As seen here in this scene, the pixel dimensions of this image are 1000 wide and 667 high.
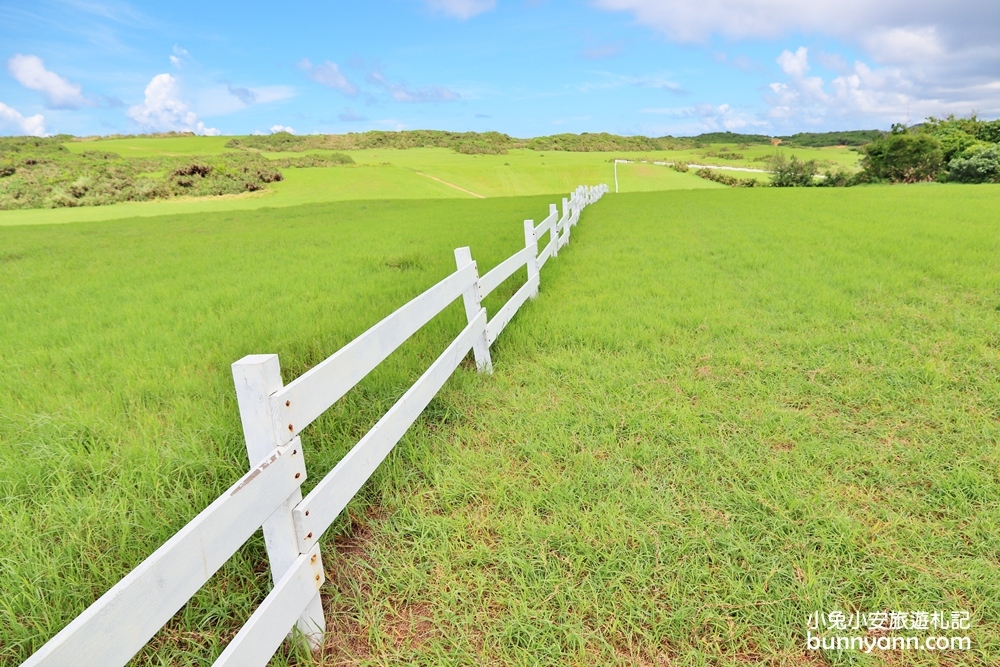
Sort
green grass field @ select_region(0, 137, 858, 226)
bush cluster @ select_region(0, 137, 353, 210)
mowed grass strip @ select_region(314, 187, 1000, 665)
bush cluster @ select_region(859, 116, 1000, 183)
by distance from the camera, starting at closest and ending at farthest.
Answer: mowed grass strip @ select_region(314, 187, 1000, 665), green grass field @ select_region(0, 137, 858, 226), bush cluster @ select_region(0, 137, 353, 210), bush cluster @ select_region(859, 116, 1000, 183)

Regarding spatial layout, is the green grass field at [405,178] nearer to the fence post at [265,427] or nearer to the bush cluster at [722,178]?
the bush cluster at [722,178]

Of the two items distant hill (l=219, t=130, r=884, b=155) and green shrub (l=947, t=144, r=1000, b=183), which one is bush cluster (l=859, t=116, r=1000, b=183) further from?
distant hill (l=219, t=130, r=884, b=155)

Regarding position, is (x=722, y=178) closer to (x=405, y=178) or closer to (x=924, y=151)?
(x=924, y=151)

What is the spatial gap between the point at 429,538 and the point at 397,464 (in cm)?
61

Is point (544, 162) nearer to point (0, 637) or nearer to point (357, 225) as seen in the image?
point (357, 225)

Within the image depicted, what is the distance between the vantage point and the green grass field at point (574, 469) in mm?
1976

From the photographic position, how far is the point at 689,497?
2.67 meters

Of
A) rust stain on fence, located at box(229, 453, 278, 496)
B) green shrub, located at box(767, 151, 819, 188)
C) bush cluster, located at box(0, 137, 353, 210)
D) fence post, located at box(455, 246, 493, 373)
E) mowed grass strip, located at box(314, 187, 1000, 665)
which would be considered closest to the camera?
rust stain on fence, located at box(229, 453, 278, 496)

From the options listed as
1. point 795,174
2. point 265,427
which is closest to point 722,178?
point 795,174

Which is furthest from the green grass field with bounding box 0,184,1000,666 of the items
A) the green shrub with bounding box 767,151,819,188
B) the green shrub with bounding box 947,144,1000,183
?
the green shrub with bounding box 767,151,819,188

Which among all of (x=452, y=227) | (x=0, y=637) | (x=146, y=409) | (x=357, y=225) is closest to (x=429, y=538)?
(x=0, y=637)

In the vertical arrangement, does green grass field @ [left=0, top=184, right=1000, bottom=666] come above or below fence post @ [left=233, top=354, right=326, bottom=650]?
below

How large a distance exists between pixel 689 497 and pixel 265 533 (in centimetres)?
208

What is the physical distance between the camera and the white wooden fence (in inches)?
42.6
